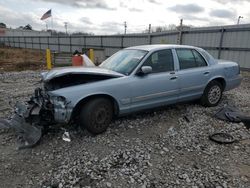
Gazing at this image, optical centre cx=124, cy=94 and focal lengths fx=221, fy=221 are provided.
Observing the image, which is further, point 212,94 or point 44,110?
point 212,94

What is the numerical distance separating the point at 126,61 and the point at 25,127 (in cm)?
235

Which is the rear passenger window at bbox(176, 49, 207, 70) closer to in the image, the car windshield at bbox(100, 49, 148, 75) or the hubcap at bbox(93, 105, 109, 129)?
the car windshield at bbox(100, 49, 148, 75)

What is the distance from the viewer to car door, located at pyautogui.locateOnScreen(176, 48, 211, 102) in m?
5.04

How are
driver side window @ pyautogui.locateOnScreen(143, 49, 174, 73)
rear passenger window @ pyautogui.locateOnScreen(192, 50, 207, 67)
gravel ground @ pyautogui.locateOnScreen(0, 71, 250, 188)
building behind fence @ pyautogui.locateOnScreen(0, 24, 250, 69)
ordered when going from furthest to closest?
building behind fence @ pyautogui.locateOnScreen(0, 24, 250, 69)
rear passenger window @ pyautogui.locateOnScreen(192, 50, 207, 67)
driver side window @ pyautogui.locateOnScreen(143, 49, 174, 73)
gravel ground @ pyautogui.locateOnScreen(0, 71, 250, 188)

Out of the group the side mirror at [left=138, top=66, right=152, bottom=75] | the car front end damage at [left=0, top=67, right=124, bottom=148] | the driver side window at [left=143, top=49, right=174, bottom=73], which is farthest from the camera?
the driver side window at [left=143, top=49, right=174, bottom=73]

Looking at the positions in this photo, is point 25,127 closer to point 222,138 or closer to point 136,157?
point 136,157

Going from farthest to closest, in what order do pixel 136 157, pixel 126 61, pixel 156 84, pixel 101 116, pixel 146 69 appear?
1. pixel 126 61
2. pixel 156 84
3. pixel 146 69
4. pixel 101 116
5. pixel 136 157

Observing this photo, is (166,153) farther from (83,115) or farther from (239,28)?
(239,28)

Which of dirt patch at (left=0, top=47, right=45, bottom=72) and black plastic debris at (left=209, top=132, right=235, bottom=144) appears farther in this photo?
dirt patch at (left=0, top=47, right=45, bottom=72)

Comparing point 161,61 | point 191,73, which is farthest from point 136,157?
point 191,73

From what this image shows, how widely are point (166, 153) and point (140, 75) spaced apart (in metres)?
1.59

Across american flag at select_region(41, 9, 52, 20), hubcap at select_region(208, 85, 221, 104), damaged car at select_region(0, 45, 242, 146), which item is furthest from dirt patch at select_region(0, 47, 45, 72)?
hubcap at select_region(208, 85, 221, 104)

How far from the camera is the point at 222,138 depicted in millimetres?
4176

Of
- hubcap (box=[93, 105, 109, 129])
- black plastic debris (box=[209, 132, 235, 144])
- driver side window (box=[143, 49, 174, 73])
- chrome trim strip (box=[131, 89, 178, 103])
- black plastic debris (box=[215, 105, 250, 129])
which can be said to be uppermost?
driver side window (box=[143, 49, 174, 73])
